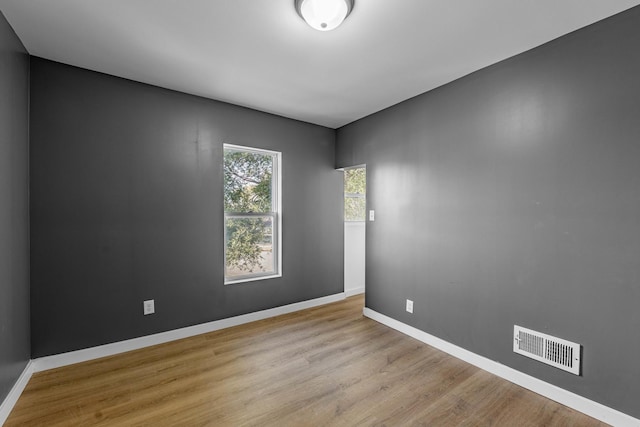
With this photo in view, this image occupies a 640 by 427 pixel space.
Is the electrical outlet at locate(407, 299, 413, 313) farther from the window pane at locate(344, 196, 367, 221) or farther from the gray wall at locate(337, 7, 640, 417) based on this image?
the window pane at locate(344, 196, 367, 221)

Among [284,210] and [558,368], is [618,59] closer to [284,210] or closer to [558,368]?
[558,368]

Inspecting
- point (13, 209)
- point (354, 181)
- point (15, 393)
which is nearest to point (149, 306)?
point (15, 393)

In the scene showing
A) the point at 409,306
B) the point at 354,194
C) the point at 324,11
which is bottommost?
the point at 409,306

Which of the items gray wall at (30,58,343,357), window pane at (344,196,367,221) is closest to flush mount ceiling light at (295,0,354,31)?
gray wall at (30,58,343,357)

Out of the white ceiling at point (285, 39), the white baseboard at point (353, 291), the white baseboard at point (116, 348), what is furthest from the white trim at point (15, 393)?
the white baseboard at point (353, 291)

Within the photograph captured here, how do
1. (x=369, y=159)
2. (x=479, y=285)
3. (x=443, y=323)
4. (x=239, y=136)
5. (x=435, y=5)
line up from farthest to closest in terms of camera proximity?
(x=369, y=159) → (x=239, y=136) → (x=443, y=323) → (x=479, y=285) → (x=435, y=5)

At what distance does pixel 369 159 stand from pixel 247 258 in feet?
6.40

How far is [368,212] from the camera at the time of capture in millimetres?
3564

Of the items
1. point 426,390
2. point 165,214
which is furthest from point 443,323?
point 165,214

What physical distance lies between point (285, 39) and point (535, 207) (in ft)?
7.26

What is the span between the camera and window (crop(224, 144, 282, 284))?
3295mm

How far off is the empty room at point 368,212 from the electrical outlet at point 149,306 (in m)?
0.02

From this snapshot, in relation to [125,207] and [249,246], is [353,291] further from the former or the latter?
[125,207]

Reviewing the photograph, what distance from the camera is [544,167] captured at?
2045mm
